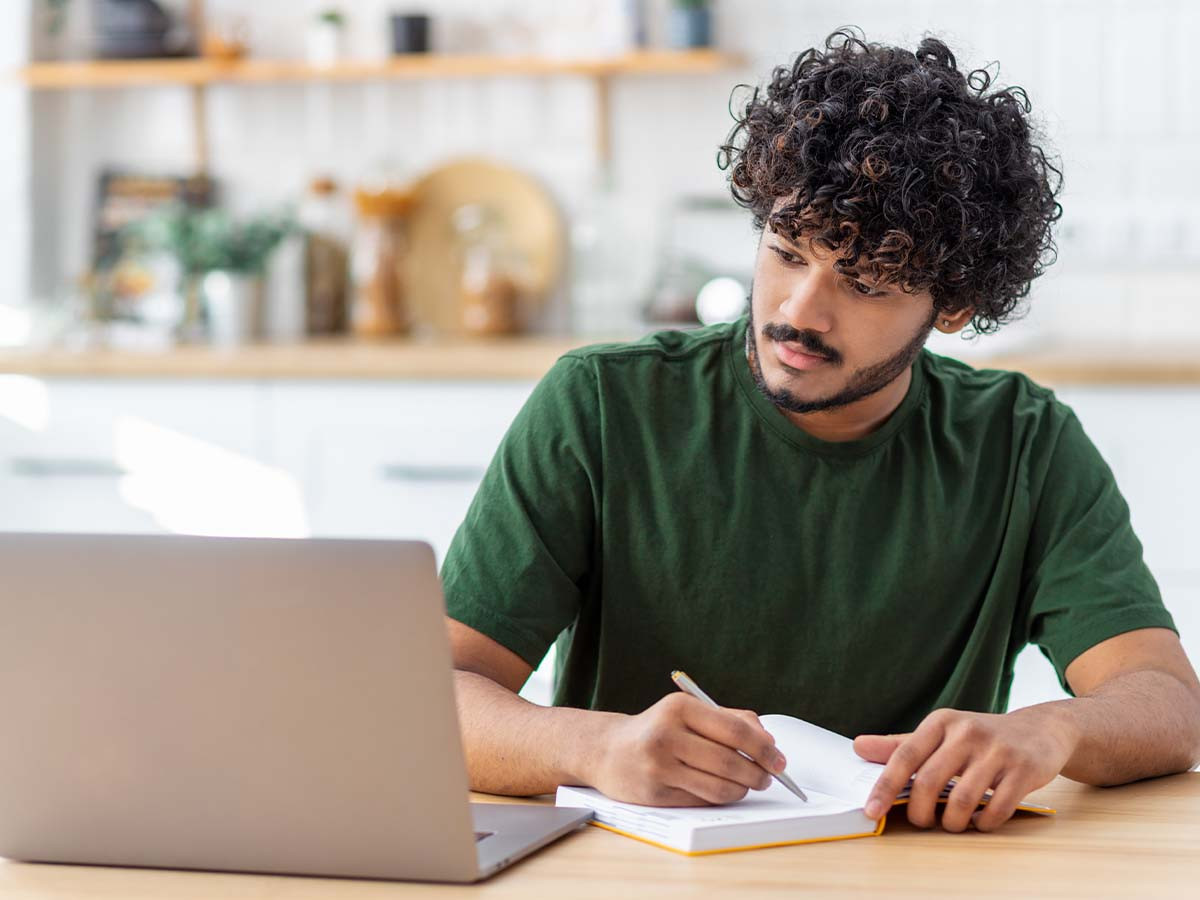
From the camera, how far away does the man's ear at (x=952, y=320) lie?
5.40 ft

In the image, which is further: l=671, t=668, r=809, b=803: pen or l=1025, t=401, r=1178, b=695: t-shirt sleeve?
l=1025, t=401, r=1178, b=695: t-shirt sleeve

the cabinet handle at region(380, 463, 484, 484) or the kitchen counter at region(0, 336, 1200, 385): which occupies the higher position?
the kitchen counter at region(0, 336, 1200, 385)

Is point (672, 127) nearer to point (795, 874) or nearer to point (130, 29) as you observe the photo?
point (130, 29)

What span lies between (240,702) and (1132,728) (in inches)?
30.1

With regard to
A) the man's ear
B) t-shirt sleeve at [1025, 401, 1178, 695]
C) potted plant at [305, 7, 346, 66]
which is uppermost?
potted plant at [305, 7, 346, 66]

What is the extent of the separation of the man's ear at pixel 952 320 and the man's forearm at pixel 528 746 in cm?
65

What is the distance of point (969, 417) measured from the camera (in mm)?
1641

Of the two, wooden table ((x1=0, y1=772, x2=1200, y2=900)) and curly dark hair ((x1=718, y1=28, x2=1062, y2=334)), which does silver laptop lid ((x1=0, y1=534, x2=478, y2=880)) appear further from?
curly dark hair ((x1=718, y1=28, x2=1062, y2=334))

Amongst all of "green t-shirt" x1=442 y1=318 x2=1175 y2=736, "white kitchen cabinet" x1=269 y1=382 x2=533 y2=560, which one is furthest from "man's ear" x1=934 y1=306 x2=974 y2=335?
"white kitchen cabinet" x1=269 y1=382 x2=533 y2=560

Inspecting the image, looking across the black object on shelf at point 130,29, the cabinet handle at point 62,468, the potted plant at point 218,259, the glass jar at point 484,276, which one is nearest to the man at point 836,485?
the cabinet handle at point 62,468

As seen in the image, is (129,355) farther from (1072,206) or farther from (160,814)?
(160,814)

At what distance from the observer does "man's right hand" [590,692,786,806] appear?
1.11 meters

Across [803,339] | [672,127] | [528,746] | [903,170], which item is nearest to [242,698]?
[528,746]

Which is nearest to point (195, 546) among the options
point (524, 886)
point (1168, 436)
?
point (524, 886)
